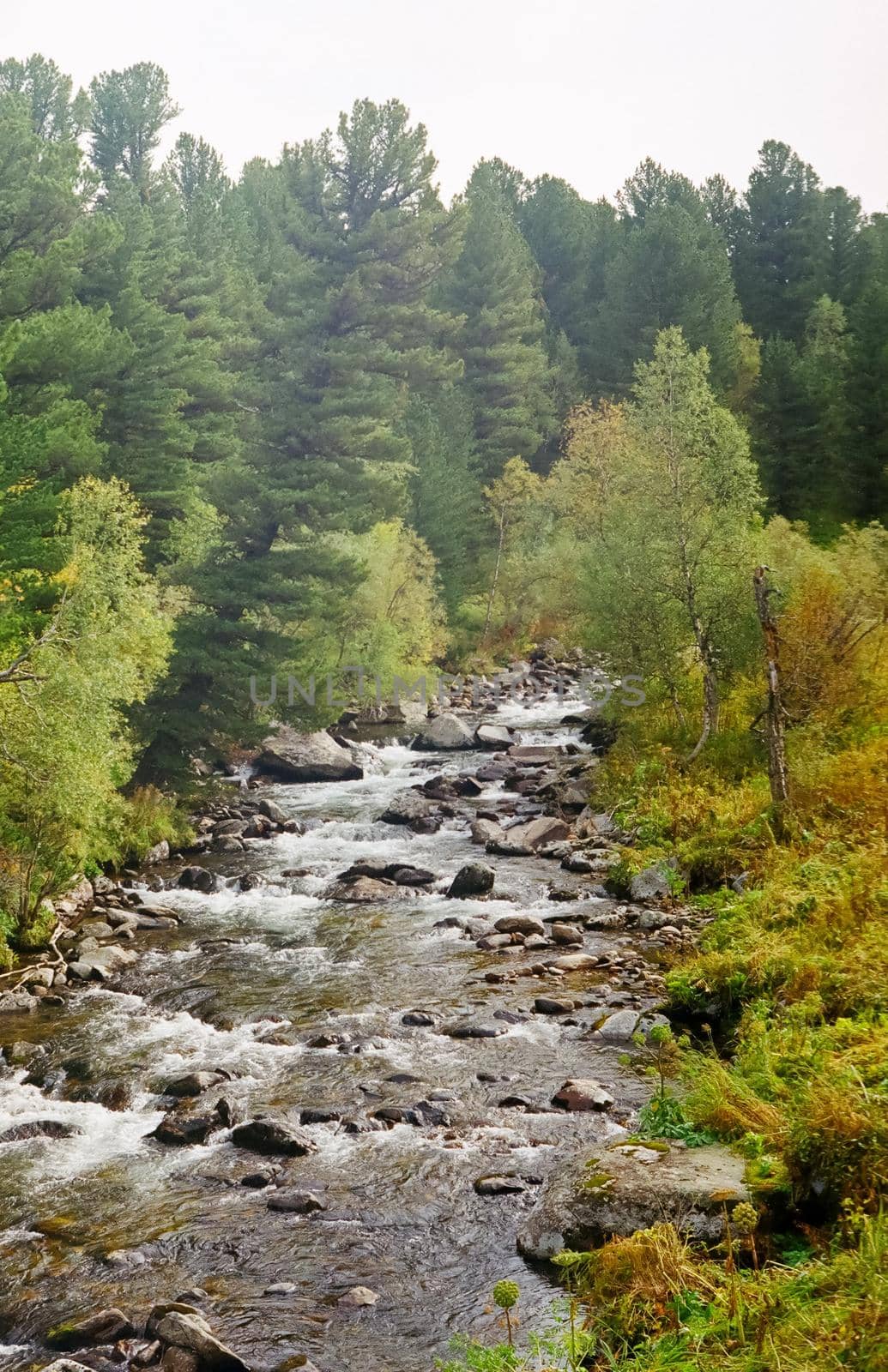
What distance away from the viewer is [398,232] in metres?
32.5

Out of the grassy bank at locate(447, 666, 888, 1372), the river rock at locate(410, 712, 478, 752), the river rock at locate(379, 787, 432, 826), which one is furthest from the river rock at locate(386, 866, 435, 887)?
the river rock at locate(410, 712, 478, 752)

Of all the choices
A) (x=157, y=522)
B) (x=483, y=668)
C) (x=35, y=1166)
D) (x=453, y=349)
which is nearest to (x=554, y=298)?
(x=453, y=349)

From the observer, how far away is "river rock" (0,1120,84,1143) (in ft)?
37.3

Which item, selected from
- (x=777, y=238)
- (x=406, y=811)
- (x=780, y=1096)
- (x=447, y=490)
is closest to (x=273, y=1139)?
(x=780, y=1096)

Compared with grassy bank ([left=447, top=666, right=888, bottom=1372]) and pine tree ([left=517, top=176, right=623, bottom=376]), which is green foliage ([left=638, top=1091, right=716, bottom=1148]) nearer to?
grassy bank ([left=447, top=666, right=888, bottom=1372])

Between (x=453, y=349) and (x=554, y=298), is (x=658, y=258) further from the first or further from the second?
(x=554, y=298)

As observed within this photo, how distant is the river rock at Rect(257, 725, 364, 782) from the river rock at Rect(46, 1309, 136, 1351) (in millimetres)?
24434

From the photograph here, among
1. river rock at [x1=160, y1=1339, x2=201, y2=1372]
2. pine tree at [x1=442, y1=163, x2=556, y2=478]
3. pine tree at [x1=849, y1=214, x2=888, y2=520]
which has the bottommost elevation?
→ river rock at [x1=160, y1=1339, x2=201, y2=1372]

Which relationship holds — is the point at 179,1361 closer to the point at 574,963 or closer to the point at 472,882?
the point at 574,963

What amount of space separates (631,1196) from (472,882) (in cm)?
1248

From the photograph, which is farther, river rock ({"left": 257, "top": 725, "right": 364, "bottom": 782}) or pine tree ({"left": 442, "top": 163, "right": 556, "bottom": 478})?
pine tree ({"left": 442, "top": 163, "right": 556, "bottom": 478})

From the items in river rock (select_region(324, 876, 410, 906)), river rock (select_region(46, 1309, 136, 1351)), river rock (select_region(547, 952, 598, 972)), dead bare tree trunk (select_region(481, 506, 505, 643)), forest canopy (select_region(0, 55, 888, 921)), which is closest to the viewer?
river rock (select_region(46, 1309, 136, 1351))

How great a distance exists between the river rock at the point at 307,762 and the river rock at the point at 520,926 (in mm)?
15056

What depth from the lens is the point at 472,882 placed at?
807 inches
